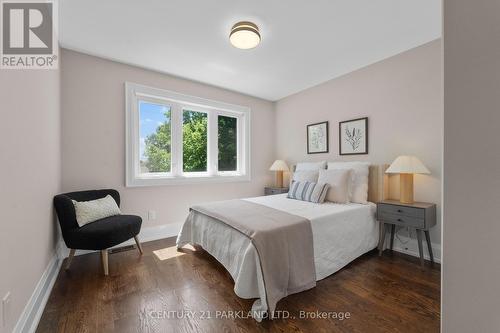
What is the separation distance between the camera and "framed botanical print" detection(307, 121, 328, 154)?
3.51 metres

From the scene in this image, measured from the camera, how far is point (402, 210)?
234 centimetres

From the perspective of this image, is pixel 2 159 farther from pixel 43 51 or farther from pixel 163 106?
pixel 163 106

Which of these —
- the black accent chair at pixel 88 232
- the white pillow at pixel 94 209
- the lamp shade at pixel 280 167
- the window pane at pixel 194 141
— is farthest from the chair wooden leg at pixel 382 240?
the white pillow at pixel 94 209

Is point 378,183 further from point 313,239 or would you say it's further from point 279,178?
point 279,178

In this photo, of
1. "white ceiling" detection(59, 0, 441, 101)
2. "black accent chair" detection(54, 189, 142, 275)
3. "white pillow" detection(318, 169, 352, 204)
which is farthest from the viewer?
"white pillow" detection(318, 169, 352, 204)

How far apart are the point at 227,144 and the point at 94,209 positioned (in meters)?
2.33

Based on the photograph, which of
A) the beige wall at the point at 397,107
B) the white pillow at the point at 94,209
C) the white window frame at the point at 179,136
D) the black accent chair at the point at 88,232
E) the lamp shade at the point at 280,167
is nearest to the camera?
the black accent chair at the point at 88,232

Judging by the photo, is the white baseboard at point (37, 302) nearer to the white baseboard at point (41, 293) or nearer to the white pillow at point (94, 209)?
the white baseboard at point (41, 293)

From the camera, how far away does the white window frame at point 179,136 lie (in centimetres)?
293

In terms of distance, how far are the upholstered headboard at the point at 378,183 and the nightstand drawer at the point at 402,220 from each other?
13.8 inches

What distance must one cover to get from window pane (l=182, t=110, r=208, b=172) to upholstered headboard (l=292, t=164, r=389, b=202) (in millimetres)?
2596

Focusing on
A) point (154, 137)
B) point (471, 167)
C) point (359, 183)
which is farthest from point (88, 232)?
point (359, 183)

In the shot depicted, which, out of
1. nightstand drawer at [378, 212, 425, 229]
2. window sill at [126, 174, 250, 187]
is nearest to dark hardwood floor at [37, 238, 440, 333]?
nightstand drawer at [378, 212, 425, 229]

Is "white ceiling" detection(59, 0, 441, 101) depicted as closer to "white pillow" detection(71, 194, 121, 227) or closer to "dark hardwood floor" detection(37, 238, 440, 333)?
"white pillow" detection(71, 194, 121, 227)
